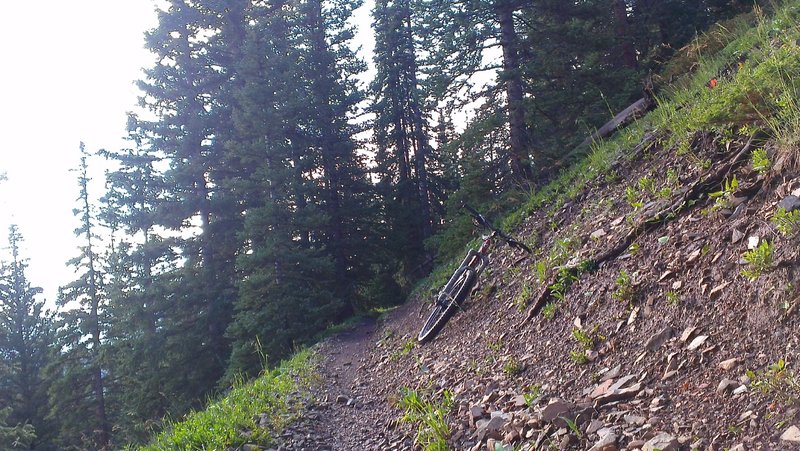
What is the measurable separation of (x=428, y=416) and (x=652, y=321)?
6.94ft

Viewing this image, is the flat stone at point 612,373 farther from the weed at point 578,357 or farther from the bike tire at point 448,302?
the bike tire at point 448,302

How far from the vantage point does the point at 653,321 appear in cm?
405

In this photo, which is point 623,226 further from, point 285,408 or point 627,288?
point 285,408

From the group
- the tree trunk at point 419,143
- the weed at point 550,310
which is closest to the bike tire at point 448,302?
the weed at point 550,310

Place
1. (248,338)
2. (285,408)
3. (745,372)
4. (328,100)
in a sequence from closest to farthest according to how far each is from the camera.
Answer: (745,372) → (285,408) → (248,338) → (328,100)

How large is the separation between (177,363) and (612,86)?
53.8 feet

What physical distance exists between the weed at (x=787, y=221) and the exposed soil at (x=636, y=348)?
101 millimetres

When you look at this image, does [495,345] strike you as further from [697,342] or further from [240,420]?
[240,420]

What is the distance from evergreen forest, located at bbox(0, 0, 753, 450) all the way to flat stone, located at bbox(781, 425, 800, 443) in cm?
767

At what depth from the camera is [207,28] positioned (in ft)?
68.9

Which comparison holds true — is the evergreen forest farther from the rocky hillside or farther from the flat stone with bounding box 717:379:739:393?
the flat stone with bounding box 717:379:739:393

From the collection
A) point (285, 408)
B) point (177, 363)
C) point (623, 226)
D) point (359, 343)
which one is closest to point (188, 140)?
→ point (177, 363)

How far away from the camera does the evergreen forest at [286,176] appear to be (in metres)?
13.6

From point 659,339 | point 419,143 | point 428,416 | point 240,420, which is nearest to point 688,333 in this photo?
point 659,339
